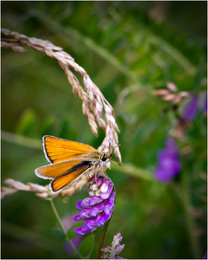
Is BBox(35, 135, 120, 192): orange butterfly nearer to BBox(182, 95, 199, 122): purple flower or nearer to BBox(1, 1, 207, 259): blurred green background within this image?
BBox(1, 1, 207, 259): blurred green background

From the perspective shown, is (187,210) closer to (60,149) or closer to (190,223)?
(190,223)

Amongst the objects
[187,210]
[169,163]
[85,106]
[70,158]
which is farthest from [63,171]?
[187,210]

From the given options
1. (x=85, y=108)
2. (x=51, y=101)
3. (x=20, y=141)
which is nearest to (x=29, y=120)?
(x=20, y=141)

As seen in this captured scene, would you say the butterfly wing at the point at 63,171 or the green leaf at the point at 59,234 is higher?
the butterfly wing at the point at 63,171

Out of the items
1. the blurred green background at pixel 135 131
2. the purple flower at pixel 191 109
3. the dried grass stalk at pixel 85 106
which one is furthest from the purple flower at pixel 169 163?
the dried grass stalk at pixel 85 106

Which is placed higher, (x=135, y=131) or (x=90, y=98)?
(x=90, y=98)

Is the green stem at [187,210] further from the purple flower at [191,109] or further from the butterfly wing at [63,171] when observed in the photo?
the butterfly wing at [63,171]

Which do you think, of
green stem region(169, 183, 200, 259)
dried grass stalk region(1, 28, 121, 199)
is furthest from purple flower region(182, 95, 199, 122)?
dried grass stalk region(1, 28, 121, 199)
